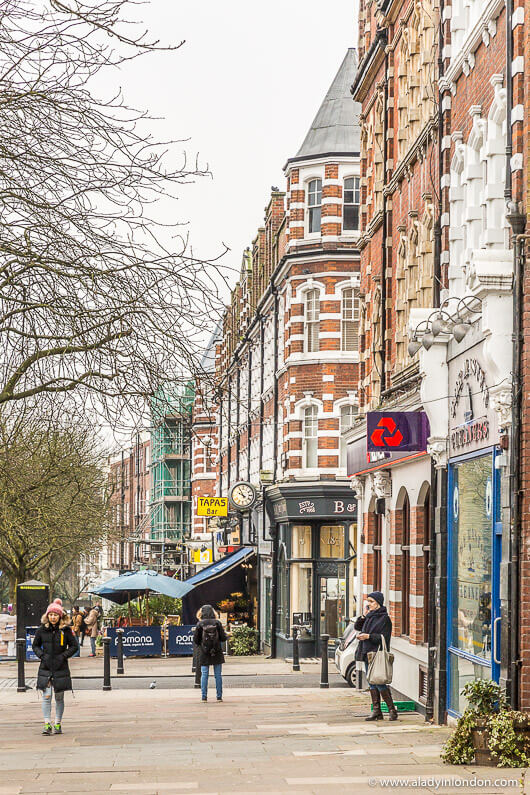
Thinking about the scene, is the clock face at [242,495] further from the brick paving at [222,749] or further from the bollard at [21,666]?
the brick paving at [222,749]

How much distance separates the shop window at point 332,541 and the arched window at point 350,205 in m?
8.78

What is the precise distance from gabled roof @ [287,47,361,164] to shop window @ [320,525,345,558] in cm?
1093

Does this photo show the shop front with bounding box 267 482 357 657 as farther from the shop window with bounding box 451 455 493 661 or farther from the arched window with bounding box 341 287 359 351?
the shop window with bounding box 451 455 493 661

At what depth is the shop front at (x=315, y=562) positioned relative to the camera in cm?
3478

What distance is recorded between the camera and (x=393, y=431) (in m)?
17.5

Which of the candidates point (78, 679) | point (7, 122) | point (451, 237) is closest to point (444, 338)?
point (451, 237)

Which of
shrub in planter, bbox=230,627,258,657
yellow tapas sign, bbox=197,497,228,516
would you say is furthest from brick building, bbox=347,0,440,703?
yellow tapas sign, bbox=197,497,228,516

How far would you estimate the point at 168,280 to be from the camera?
10.6 meters

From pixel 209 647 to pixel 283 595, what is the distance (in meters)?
Answer: 16.7

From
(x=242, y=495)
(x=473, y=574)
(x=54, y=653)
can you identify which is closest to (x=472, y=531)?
(x=473, y=574)

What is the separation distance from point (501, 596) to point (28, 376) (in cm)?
532

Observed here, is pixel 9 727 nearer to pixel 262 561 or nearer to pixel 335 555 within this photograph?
pixel 335 555

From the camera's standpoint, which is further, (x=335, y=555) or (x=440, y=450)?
(x=335, y=555)

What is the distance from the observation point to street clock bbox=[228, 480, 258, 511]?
130ft
